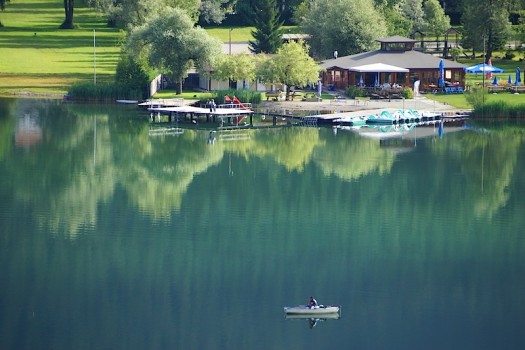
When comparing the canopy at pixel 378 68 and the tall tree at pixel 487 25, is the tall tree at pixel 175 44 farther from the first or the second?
the tall tree at pixel 487 25

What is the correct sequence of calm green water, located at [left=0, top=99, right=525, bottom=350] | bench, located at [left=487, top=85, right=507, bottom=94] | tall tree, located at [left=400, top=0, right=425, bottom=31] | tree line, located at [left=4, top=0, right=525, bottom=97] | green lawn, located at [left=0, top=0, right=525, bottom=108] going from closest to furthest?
calm green water, located at [left=0, top=99, right=525, bottom=350]
bench, located at [left=487, top=85, right=507, bottom=94]
tree line, located at [left=4, top=0, right=525, bottom=97]
green lawn, located at [left=0, top=0, right=525, bottom=108]
tall tree, located at [left=400, top=0, right=425, bottom=31]

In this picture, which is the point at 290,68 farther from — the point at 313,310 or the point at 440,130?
the point at 313,310

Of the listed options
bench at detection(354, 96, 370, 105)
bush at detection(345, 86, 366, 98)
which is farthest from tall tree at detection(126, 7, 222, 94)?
bench at detection(354, 96, 370, 105)

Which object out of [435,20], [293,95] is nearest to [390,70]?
[293,95]

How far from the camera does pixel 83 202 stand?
148 feet

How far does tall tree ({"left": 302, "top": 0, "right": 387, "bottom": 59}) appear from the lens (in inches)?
3615

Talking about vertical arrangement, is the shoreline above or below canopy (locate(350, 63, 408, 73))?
below


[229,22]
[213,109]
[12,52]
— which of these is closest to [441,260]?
[213,109]

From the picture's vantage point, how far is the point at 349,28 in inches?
3634

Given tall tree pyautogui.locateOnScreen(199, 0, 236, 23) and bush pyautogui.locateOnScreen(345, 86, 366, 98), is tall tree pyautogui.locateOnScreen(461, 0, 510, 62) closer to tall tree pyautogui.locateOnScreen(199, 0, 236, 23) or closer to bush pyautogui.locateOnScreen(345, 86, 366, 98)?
bush pyautogui.locateOnScreen(345, 86, 366, 98)

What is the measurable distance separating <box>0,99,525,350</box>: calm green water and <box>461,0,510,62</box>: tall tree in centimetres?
3773

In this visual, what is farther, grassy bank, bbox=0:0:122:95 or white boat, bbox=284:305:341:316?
grassy bank, bbox=0:0:122:95

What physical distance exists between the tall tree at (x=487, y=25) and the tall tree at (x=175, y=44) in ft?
88.1

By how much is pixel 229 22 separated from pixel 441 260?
272 ft
